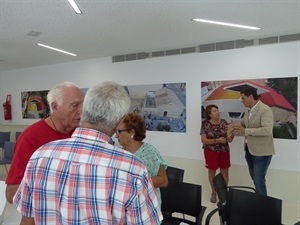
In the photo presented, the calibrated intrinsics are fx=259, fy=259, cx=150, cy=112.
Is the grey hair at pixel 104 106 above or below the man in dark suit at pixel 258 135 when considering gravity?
above

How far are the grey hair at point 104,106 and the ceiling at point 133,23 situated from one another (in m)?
1.97

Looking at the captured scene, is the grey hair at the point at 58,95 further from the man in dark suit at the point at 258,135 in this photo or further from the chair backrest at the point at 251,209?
the man in dark suit at the point at 258,135

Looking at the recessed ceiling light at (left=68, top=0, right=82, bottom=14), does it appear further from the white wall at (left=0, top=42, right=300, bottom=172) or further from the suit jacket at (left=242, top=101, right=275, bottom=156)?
the suit jacket at (left=242, top=101, right=275, bottom=156)

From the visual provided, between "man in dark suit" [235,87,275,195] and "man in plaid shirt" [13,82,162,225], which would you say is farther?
"man in dark suit" [235,87,275,195]

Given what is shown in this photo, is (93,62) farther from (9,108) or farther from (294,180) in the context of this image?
(294,180)

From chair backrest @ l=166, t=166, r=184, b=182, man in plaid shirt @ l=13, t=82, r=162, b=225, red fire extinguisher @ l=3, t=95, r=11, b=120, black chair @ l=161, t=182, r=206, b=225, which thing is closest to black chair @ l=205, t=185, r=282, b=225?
black chair @ l=161, t=182, r=206, b=225

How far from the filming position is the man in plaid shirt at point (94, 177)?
3.22 feet

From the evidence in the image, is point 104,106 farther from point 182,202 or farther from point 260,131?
point 260,131

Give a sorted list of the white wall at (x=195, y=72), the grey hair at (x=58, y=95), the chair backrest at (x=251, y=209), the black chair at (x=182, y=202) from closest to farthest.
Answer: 1. the grey hair at (x=58, y=95)
2. the chair backrest at (x=251, y=209)
3. the black chair at (x=182, y=202)
4. the white wall at (x=195, y=72)

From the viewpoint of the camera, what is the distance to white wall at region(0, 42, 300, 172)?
398cm

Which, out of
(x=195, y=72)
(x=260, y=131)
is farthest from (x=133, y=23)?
(x=260, y=131)

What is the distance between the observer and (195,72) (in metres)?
4.78

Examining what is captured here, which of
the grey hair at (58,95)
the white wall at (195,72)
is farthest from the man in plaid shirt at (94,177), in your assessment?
the white wall at (195,72)

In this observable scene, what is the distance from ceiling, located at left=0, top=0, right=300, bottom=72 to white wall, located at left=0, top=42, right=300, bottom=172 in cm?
29
